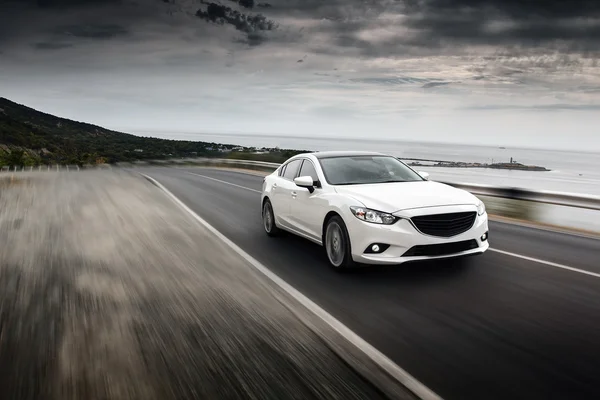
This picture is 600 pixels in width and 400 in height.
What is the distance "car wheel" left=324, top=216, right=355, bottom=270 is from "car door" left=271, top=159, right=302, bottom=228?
1.69 m

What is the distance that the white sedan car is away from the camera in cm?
650

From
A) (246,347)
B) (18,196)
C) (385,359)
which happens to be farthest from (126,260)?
(18,196)

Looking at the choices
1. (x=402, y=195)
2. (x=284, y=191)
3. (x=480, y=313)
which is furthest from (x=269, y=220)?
(x=480, y=313)

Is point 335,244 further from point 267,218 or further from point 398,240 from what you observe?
point 267,218

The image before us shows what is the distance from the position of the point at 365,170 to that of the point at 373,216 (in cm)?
177

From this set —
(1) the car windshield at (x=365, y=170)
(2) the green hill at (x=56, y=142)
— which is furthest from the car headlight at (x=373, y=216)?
(2) the green hill at (x=56, y=142)

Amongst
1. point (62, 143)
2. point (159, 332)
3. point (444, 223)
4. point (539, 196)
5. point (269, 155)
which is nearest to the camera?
point (159, 332)

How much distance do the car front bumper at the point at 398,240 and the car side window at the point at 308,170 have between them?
1753mm

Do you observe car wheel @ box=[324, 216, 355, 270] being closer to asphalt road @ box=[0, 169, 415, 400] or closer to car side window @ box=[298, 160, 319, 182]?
asphalt road @ box=[0, 169, 415, 400]

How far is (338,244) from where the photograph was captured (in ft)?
23.5

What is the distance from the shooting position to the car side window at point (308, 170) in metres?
8.43

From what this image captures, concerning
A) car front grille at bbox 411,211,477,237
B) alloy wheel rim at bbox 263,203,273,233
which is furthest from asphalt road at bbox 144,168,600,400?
alloy wheel rim at bbox 263,203,273,233

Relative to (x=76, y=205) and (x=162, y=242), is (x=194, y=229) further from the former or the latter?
(x=76, y=205)

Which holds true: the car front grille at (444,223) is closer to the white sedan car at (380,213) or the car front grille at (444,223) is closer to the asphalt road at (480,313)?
the white sedan car at (380,213)
